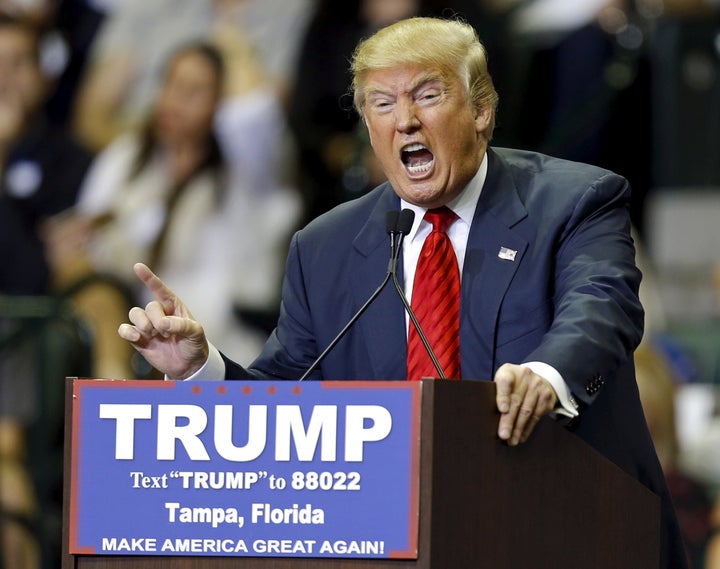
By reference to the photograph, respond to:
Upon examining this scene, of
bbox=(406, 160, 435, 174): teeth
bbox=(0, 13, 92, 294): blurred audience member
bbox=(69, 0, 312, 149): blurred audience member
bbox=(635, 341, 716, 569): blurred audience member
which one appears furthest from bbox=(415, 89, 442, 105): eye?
bbox=(0, 13, 92, 294): blurred audience member

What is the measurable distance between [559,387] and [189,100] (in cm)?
479

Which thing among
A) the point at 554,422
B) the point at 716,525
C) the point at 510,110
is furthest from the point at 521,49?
the point at 554,422

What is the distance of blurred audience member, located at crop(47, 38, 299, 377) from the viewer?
6.34m

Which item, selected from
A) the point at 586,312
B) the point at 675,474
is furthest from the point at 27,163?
the point at 586,312

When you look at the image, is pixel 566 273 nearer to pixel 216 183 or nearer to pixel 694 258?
pixel 694 258

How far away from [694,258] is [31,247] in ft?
10.2

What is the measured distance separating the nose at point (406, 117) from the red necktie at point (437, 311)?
219 mm

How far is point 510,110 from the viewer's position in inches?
236

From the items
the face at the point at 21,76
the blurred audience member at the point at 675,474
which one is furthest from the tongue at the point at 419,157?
the face at the point at 21,76

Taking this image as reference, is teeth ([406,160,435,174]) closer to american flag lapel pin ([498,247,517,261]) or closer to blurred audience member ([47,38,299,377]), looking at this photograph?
american flag lapel pin ([498,247,517,261])

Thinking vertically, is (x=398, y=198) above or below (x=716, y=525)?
above

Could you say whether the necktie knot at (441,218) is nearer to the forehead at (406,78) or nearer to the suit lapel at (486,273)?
the suit lapel at (486,273)

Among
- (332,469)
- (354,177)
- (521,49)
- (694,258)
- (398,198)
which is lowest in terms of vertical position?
(332,469)

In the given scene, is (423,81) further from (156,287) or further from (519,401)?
(519,401)
